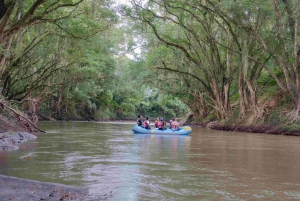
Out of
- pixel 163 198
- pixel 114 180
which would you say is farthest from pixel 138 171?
pixel 163 198

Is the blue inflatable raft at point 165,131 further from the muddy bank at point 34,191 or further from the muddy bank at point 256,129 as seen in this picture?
the muddy bank at point 34,191

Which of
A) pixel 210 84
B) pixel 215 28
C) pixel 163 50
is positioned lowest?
pixel 210 84

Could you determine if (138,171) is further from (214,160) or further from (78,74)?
(78,74)

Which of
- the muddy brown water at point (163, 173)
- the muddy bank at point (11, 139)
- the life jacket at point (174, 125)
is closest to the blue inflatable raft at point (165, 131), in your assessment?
the life jacket at point (174, 125)

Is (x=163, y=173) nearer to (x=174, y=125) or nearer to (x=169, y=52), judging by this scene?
(x=174, y=125)

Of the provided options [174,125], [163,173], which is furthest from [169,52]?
[163,173]

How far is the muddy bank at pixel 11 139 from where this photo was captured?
10.2m

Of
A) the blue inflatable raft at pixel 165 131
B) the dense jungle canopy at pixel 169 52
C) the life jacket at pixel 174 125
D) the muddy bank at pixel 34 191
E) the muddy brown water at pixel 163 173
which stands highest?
the dense jungle canopy at pixel 169 52

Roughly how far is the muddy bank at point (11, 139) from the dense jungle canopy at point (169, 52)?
3.74ft

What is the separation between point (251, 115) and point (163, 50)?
7.48 meters

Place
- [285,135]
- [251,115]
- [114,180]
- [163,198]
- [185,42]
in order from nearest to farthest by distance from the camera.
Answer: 1. [163,198]
2. [114,180]
3. [285,135]
4. [251,115]
5. [185,42]

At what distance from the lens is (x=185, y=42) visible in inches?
926

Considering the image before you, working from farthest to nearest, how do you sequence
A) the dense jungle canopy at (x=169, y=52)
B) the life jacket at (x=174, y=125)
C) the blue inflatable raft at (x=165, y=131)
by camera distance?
the life jacket at (x=174, y=125) → the blue inflatable raft at (x=165, y=131) → the dense jungle canopy at (x=169, y=52)

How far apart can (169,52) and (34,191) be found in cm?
2121
